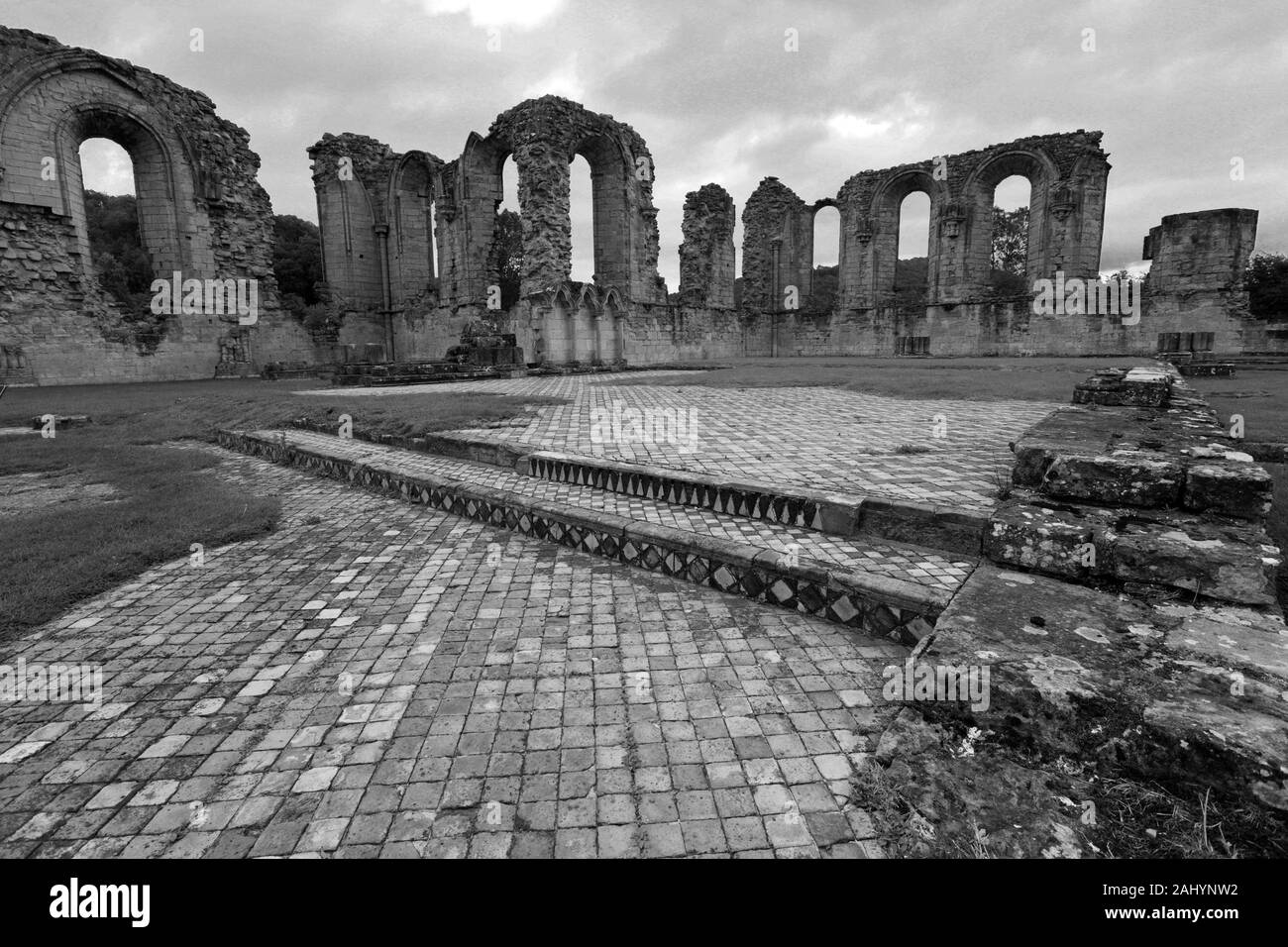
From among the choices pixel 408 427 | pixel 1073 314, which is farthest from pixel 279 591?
pixel 1073 314

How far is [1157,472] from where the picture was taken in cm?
295

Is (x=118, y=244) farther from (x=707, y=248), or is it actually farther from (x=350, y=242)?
(x=707, y=248)

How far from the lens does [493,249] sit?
23.3 meters

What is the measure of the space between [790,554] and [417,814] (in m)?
2.17

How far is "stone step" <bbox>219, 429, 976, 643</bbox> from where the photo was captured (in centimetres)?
301

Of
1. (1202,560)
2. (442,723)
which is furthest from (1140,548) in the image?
(442,723)

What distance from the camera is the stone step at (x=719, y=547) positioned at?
118 inches

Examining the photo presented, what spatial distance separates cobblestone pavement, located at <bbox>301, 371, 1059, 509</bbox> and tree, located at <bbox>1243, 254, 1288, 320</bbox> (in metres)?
33.7

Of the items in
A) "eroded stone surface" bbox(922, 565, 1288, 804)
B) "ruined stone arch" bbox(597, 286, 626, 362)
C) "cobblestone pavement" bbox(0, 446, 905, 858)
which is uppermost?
"ruined stone arch" bbox(597, 286, 626, 362)

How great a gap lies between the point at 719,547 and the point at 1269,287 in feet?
142

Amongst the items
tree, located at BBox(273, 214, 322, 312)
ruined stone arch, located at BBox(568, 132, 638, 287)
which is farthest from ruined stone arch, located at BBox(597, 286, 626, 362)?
tree, located at BBox(273, 214, 322, 312)

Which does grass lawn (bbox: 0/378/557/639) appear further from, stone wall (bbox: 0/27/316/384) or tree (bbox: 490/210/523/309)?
tree (bbox: 490/210/523/309)

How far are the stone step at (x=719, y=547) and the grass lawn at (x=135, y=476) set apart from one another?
159 centimetres

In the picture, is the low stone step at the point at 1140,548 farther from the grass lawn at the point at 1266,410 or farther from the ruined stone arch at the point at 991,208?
the ruined stone arch at the point at 991,208
